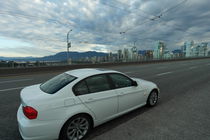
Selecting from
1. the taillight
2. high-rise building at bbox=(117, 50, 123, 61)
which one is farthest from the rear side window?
high-rise building at bbox=(117, 50, 123, 61)

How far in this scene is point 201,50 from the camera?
7500cm

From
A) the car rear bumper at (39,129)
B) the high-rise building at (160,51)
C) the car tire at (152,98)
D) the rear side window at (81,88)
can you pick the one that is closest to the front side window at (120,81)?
the rear side window at (81,88)

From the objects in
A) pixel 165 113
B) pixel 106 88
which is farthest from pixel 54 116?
pixel 165 113

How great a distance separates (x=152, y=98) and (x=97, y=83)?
2316mm

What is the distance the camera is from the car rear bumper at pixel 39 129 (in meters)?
2.04

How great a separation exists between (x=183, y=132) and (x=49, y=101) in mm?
3005

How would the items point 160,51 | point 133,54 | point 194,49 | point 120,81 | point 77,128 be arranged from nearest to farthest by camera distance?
point 77,128, point 120,81, point 133,54, point 160,51, point 194,49

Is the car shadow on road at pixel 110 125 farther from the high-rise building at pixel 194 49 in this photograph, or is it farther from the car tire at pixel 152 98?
the high-rise building at pixel 194 49

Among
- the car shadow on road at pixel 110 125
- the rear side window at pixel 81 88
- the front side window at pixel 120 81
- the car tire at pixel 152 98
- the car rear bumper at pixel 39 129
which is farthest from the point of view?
the car tire at pixel 152 98

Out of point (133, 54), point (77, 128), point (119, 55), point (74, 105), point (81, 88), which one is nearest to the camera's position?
point (74, 105)

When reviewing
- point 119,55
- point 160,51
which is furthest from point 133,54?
point 160,51

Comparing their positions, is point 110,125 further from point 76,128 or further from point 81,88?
point 81,88

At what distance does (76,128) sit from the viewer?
2424 millimetres

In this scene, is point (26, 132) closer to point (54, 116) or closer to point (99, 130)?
point (54, 116)
